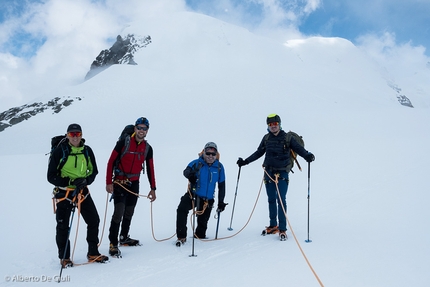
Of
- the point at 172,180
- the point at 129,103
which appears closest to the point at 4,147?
the point at 129,103

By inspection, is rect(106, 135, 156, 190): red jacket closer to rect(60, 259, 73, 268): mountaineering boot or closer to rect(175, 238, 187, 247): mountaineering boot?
Answer: rect(175, 238, 187, 247): mountaineering boot

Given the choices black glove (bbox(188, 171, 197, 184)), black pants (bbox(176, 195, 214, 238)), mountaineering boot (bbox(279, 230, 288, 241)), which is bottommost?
mountaineering boot (bbox(279, 230, 288, 241))

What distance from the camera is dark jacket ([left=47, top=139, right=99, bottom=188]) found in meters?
4.55

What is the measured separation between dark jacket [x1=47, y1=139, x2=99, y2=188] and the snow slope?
130cm

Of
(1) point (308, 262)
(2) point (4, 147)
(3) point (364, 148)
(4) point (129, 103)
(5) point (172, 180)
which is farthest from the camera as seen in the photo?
(4) point (129, 103)

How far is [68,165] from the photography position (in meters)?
4.64

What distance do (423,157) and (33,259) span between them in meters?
15.5

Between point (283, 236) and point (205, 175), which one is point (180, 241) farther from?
point (283, 236)

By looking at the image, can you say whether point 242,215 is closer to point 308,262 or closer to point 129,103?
point 308,262

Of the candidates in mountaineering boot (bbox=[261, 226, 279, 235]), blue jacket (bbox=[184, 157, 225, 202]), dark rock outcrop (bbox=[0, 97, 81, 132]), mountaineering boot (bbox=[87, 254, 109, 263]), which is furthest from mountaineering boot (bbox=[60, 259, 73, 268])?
dark rock outcrop (bbox=[0, 97, 81, 132])

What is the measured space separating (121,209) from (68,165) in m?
1.33

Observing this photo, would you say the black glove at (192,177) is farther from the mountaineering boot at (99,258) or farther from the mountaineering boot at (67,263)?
the mountaineering boot at (67,263)

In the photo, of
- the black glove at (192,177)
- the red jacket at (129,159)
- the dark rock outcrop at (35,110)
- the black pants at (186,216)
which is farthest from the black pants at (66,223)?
the dark rock outcrop at (35,110)

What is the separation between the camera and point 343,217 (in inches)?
272
